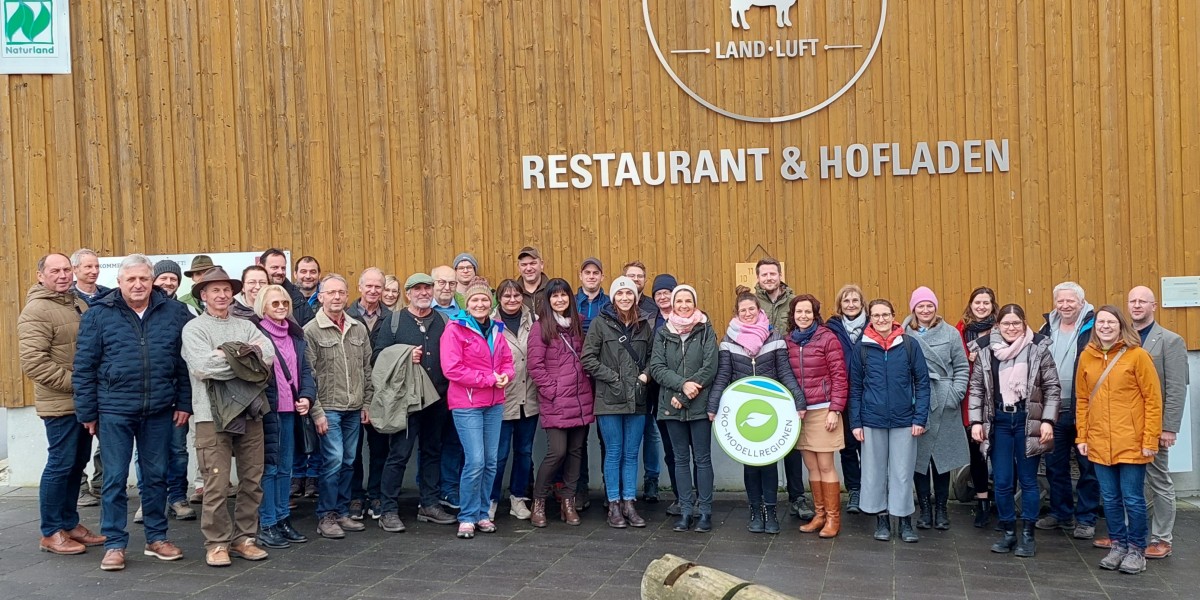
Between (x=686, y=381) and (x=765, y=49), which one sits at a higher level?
(x=765, y=49)

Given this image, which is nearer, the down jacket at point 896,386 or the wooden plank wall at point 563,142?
the down jacket at point 896,386

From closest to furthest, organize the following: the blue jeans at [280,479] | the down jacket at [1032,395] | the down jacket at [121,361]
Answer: the down jacket at [121,361] → the down jacket at [1032,395] → the blue jeans at [280,479]

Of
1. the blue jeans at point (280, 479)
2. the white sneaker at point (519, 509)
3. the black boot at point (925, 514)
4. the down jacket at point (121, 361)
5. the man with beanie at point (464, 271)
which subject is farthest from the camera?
the man with beanie at point (464, 271)

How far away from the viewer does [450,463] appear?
822 cm

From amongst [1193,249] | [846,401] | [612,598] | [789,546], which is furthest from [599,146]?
[1193,249]

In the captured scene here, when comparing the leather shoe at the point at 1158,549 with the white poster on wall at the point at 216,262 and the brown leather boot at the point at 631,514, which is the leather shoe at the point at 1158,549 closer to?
the brown leather boot at the point at 631,514

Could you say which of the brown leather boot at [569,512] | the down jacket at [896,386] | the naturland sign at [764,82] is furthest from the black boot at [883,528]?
the naturland sign at [764,82]

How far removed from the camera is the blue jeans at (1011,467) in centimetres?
699

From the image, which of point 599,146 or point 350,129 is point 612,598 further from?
point 350,129

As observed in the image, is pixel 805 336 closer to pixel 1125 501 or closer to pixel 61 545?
pixel 1125 501

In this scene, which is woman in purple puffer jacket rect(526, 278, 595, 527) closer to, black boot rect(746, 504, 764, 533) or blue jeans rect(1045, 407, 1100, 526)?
black boot rect(746, 504, 764, 533)

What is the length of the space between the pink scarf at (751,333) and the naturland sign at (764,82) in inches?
76.9

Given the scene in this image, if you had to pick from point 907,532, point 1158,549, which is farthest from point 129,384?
point 1158,549

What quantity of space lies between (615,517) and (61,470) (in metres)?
3.78
